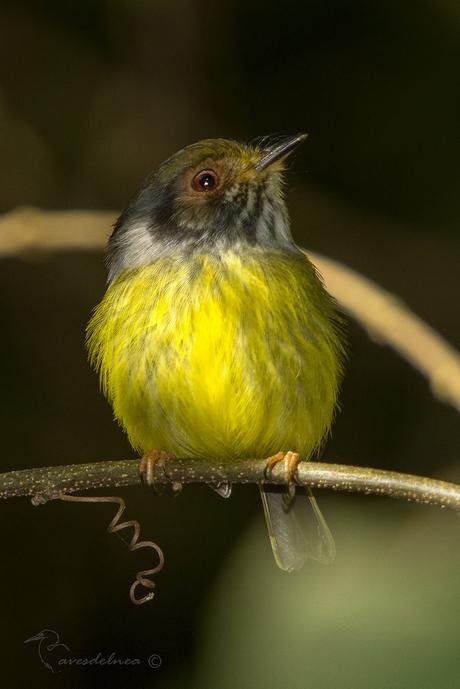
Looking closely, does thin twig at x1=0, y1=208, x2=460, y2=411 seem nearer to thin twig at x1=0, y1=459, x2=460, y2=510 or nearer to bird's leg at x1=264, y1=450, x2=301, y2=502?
bird's leg at x1=264, y1=450, x2=301, y2=502

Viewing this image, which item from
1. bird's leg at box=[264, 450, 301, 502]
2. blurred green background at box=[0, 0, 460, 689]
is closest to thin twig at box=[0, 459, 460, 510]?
bird's leg at box=[264, 450, 301, 502]

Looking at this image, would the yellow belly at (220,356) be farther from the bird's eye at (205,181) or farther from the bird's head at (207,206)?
the bird's eye at (205,181)

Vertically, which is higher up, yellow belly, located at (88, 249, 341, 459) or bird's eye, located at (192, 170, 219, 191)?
bird's eye, located at (192, 170, 219, 191)

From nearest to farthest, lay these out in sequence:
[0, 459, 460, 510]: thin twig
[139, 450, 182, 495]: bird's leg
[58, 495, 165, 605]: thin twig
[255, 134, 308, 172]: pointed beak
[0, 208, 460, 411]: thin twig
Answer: [0, 459, 460, 510]: thin twig
[58, 495, 165, 605]: thin twig
[139, 450, 182, 495]: bird's leg
[0, 208, 460, 411]: thin twig
[255, 134, 308, 172]: pointed beak

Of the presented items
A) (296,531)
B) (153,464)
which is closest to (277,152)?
(153,464)

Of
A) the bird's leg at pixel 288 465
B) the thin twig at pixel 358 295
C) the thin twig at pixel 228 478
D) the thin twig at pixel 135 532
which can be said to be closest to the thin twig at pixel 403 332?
the thin twig at pixel 358 295

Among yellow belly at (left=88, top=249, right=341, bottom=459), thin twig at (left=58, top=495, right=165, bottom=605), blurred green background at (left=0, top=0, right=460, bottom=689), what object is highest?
blurred green background at (left=0, top=0, right=460, bottom=689)
